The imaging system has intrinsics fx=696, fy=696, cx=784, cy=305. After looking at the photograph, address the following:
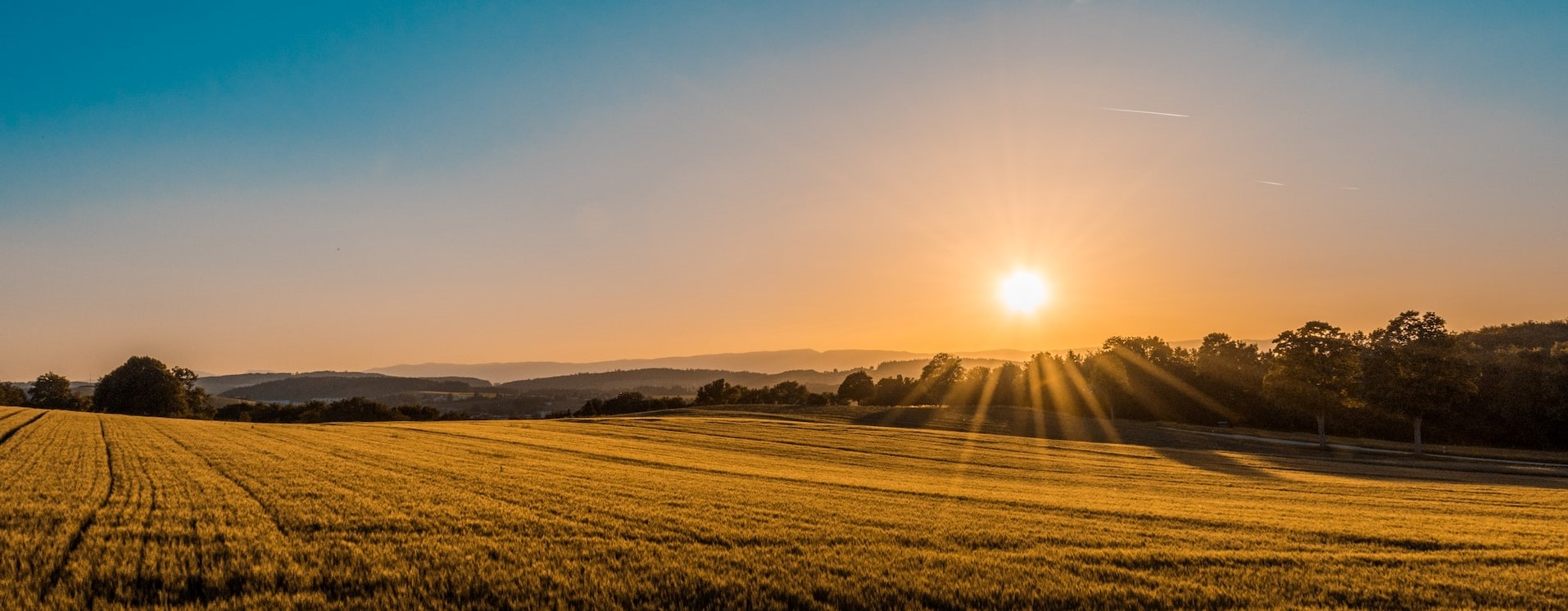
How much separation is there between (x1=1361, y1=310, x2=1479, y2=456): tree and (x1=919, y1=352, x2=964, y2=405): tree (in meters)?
59.2

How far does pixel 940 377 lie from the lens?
111m

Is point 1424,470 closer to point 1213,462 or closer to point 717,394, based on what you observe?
point 1213,462

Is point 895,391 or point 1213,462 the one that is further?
point 895,391

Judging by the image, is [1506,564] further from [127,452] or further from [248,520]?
[127,452]

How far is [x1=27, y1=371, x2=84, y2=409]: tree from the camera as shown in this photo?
9719cm

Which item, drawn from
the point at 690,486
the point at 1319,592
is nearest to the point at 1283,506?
the point at 1319,592

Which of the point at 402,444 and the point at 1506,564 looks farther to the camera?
the point at 402,444

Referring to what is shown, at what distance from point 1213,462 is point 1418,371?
20.4m

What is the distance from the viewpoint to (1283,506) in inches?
815

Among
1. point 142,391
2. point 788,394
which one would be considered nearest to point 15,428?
point 142,391

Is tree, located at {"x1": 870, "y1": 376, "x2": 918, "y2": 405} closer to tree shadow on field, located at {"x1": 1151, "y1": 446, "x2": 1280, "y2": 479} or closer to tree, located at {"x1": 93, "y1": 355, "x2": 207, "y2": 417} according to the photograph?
tree shadow on field, located at {"x1": 1151, "y1": 446, "x2": 1280, "y2": 479}

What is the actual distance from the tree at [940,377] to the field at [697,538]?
80.3 m

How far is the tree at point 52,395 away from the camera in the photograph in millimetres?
97188

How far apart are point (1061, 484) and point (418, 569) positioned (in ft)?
80.0
